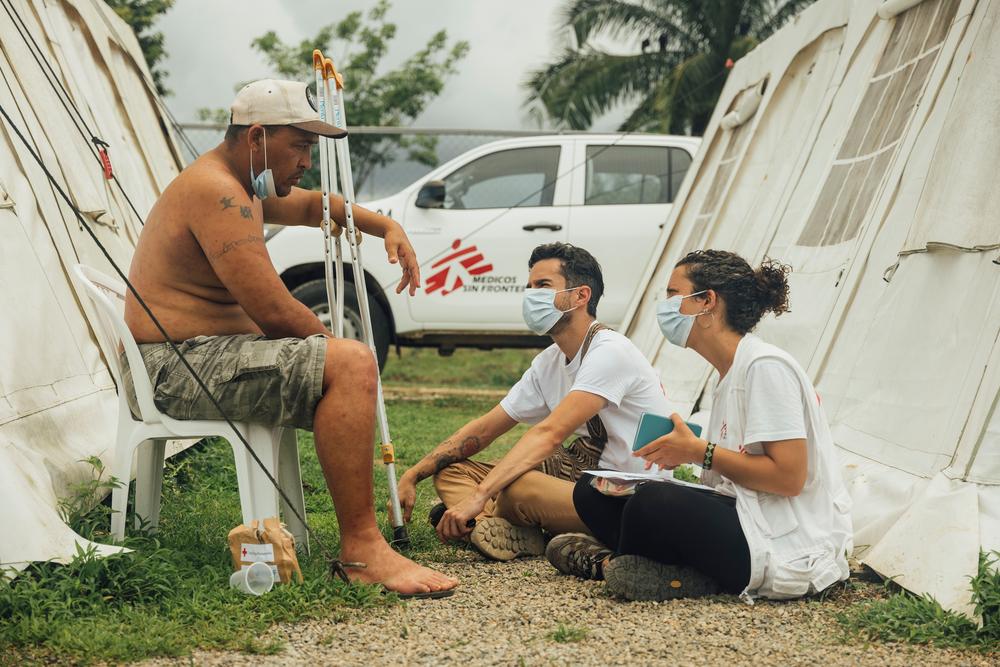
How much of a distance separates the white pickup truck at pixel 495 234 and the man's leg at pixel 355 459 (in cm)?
536

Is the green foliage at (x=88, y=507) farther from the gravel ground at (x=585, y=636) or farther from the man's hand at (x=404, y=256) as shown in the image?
the man's hand at (x=404, y=256)

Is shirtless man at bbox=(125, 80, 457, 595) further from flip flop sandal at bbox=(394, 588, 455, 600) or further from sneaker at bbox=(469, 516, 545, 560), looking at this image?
sneaker at bbox=(469, 516, 545, 560)

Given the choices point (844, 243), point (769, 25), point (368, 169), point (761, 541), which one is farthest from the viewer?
point (769, 25)

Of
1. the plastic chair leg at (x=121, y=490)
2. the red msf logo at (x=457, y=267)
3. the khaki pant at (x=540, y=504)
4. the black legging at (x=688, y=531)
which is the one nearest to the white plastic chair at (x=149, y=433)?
the plastic chair leg at (x=121, y=490)

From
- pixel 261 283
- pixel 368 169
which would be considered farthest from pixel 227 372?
pixel 368 169

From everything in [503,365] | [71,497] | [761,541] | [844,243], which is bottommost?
[503,365]

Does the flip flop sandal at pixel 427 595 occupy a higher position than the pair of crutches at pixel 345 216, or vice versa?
the pair of crutches at pixel 345 216

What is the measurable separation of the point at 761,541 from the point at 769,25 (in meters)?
18.6

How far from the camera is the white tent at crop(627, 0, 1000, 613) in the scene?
140 inches

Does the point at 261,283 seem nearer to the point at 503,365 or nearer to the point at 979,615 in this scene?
the point at 979,615

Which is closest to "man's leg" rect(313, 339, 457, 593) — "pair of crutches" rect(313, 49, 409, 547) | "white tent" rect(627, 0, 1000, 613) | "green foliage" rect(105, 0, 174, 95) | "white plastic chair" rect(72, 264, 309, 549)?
"white plastic chair" rect(72, 264, 309, 549)

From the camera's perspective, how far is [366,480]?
135 inches

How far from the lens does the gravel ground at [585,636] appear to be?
9.26ft

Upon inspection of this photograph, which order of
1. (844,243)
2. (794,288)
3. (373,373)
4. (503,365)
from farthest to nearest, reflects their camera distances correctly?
(503,365)
(794,288)
(844,243)
(373,373)
